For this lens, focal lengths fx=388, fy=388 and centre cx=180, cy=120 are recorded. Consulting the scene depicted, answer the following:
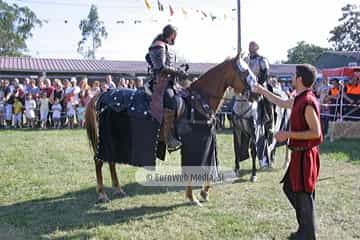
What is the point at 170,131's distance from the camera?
5.43 m

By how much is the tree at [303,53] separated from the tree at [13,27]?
39351mm

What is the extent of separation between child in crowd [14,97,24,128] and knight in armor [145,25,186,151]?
35.6ft

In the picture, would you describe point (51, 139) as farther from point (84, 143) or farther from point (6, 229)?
point (6, 229)

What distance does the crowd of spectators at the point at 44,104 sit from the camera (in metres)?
14.7

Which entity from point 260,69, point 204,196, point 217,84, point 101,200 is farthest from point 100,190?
point 260,69

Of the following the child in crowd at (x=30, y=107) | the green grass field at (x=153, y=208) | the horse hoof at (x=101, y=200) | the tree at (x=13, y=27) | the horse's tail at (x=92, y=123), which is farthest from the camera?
the tree at (x=13, y=27)

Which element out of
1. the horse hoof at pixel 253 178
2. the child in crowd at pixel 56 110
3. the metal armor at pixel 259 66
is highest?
the metal armor at pixel 259 66

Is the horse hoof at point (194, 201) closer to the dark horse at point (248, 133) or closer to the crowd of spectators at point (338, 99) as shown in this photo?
the dark horse at point (248, 133)

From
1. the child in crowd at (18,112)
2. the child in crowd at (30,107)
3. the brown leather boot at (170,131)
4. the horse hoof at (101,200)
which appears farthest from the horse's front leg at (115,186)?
the child in crowd at (18,112)

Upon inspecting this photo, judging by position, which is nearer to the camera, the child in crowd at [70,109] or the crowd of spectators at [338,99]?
the crowd of spectators at [338,99]

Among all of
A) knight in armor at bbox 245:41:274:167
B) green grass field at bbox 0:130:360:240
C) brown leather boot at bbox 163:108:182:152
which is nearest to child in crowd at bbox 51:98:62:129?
green grass field at bbox 0:130:360:240

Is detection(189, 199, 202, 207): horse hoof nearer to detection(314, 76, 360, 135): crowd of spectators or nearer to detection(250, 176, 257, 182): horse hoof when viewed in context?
detection(250, 176, 257, 182): horse hoof

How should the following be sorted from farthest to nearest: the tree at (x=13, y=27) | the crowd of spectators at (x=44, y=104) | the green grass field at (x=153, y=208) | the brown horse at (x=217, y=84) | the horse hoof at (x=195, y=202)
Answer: the tree at (x=13, y=27)
the crowd of spectators at (x=44, y=104)
the horse hoof at (x=195, y=202)
the brown horse at (x=217, y=84)
the green grass field at (x=153, y=208)

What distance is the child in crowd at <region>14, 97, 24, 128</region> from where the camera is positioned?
14641 millimetres
